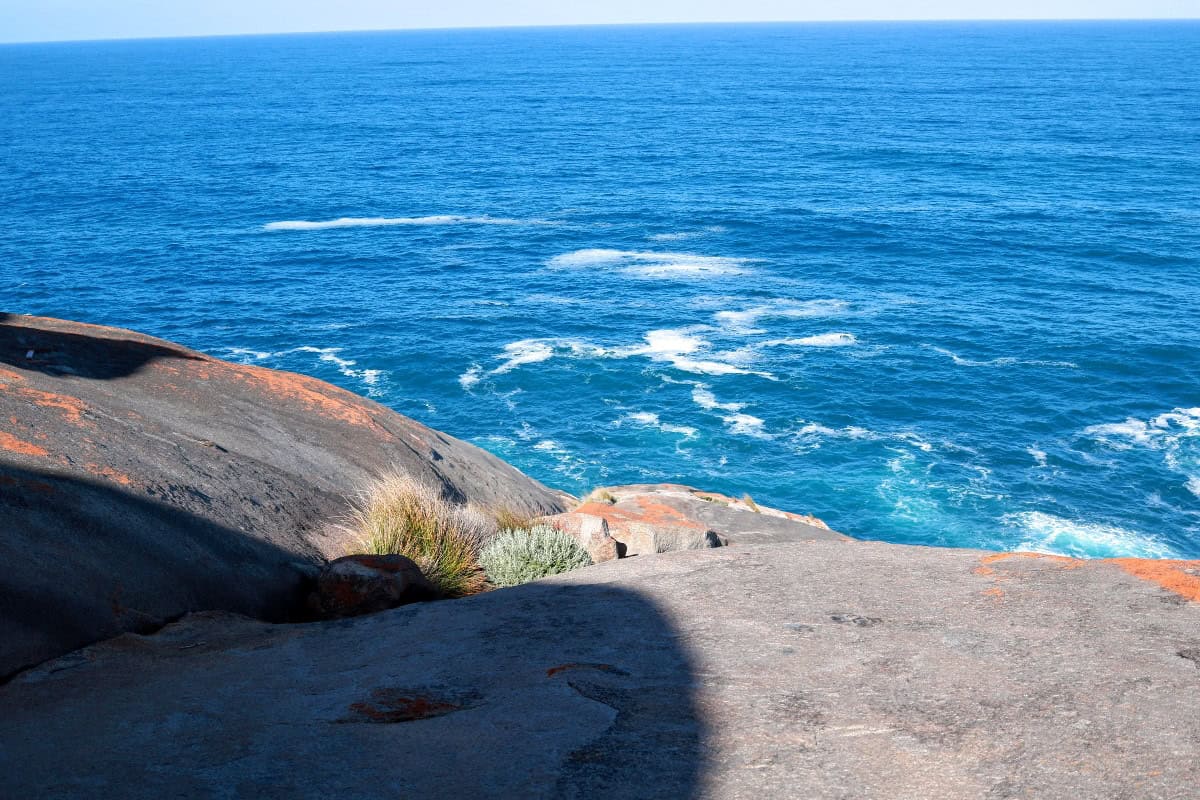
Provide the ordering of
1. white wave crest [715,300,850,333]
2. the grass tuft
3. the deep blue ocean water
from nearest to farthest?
the grass tuft
the deep blue ocean water
white wave crest [715,300,850,333]

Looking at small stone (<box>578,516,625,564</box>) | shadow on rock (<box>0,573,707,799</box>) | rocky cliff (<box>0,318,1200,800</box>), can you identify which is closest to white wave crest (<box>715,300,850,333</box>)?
small stone (<box>578,516,625,564</box>)

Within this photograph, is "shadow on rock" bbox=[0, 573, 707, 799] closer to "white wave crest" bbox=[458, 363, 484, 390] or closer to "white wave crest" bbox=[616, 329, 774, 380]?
"white wave crest" bbox=[458, 363, 484, 390]

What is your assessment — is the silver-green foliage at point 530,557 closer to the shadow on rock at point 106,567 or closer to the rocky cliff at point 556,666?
the rocky cliff at point 556,666

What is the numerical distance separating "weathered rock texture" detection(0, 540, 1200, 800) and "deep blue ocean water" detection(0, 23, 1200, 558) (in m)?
29.3

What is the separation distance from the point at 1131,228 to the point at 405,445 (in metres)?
71.2

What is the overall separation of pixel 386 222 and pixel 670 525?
72.4m

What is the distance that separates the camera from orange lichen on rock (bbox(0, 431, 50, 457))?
1080 centimetres

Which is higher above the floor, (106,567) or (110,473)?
(110,473)

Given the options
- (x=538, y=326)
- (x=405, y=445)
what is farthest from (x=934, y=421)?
(x=405, y=445)

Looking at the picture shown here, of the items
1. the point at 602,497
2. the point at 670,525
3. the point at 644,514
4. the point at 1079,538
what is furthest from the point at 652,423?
the point at 670,525

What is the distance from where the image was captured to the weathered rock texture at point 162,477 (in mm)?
9109

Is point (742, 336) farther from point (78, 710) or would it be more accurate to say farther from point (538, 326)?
point (78, 710)

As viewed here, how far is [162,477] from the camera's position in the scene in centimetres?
1183

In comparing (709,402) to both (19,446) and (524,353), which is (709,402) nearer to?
(524,353)
